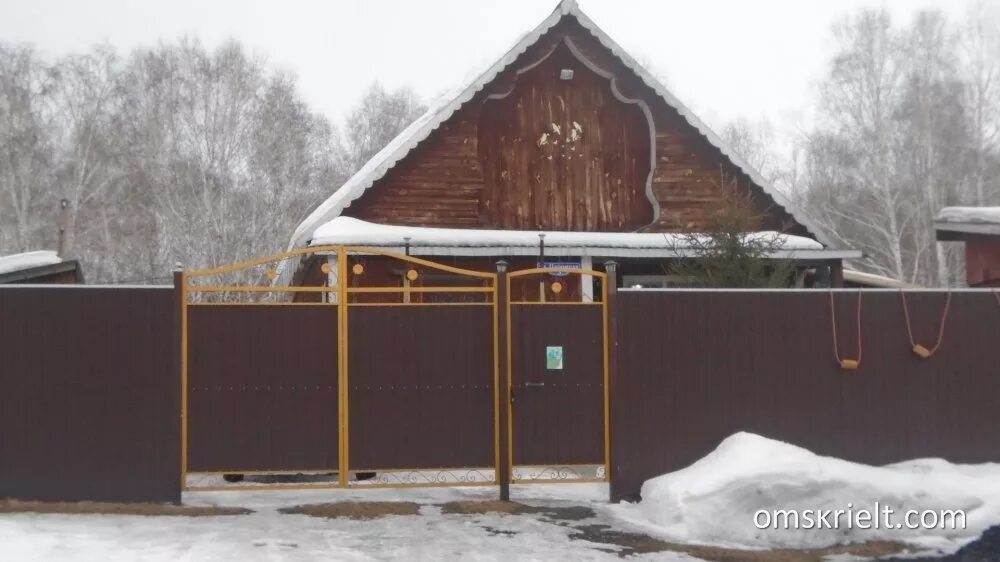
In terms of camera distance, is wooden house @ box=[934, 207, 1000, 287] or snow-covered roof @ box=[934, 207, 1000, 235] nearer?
snow-covered roof @ box=[934, 207, 1000, 235]

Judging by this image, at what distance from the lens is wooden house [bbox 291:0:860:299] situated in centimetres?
1564

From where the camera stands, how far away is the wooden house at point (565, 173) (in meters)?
15.6

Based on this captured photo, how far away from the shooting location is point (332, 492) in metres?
9.89

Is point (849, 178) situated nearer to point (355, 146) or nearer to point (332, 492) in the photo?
point (355, 146)

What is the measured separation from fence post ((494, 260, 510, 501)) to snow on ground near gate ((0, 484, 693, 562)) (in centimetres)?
62

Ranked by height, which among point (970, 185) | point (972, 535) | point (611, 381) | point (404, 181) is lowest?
point (972, 535)

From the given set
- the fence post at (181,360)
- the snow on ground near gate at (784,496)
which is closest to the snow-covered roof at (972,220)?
the snow on ground near gate at (784,496)

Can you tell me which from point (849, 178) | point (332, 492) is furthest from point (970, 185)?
point (332, 492)

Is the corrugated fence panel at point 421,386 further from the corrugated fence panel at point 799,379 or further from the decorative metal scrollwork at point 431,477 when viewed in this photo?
the corrugated fence panel at point 799,379

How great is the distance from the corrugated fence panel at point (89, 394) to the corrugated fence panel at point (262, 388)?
10.0 inches

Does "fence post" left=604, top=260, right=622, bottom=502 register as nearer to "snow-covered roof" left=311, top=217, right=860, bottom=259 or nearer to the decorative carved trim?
"snow-covered roof" left=311, top=217, right=860, bottom=259

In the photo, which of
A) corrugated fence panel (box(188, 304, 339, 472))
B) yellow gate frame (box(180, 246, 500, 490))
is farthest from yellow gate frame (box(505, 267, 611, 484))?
corrugated fence panel (box(188, 304, 339, 472))

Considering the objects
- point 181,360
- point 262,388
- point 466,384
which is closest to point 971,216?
point 466,384

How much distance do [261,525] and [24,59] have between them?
35.0 meters
